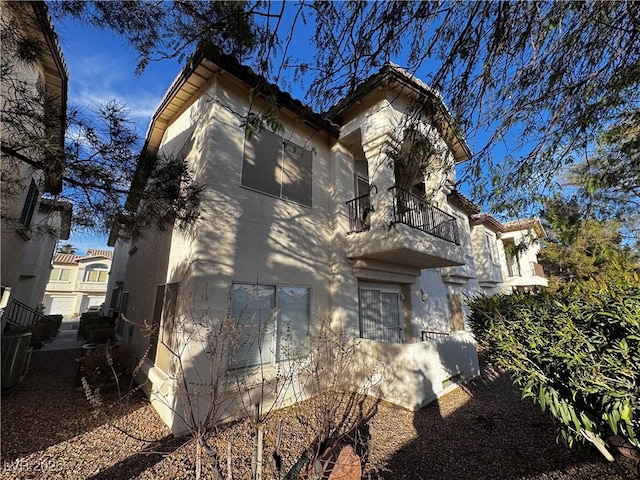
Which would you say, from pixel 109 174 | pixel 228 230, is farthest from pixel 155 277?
pixel 109 174

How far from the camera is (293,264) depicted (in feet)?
22.0

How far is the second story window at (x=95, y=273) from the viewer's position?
28.8m

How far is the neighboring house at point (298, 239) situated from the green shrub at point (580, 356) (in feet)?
7.57

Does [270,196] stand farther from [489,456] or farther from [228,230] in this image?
[489,456]

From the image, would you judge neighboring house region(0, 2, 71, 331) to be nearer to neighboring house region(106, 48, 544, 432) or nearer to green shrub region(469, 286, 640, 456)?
neighboring house region(106, 48, 544, 432)

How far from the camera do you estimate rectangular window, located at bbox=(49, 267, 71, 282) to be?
2742 cm

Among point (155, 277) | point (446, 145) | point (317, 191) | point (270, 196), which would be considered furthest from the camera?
point (317, 191)

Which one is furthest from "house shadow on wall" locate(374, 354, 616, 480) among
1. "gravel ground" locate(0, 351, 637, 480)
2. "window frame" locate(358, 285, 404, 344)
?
"window frame" locate(358, 285, 404, 344)

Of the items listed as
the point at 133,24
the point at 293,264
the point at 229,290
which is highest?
the point at 133,24

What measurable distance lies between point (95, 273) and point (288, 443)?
3485 cm

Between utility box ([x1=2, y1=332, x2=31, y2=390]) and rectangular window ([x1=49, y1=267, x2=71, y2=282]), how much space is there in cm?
2956

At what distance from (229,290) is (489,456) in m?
5.30

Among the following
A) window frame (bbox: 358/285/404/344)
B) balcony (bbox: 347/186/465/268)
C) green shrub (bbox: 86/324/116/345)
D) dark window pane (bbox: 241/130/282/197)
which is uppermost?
dark window pane (bbox: 241/130/282/197)

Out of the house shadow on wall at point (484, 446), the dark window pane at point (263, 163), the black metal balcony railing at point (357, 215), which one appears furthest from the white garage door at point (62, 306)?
the house shadow on wall at point (484, 446)
